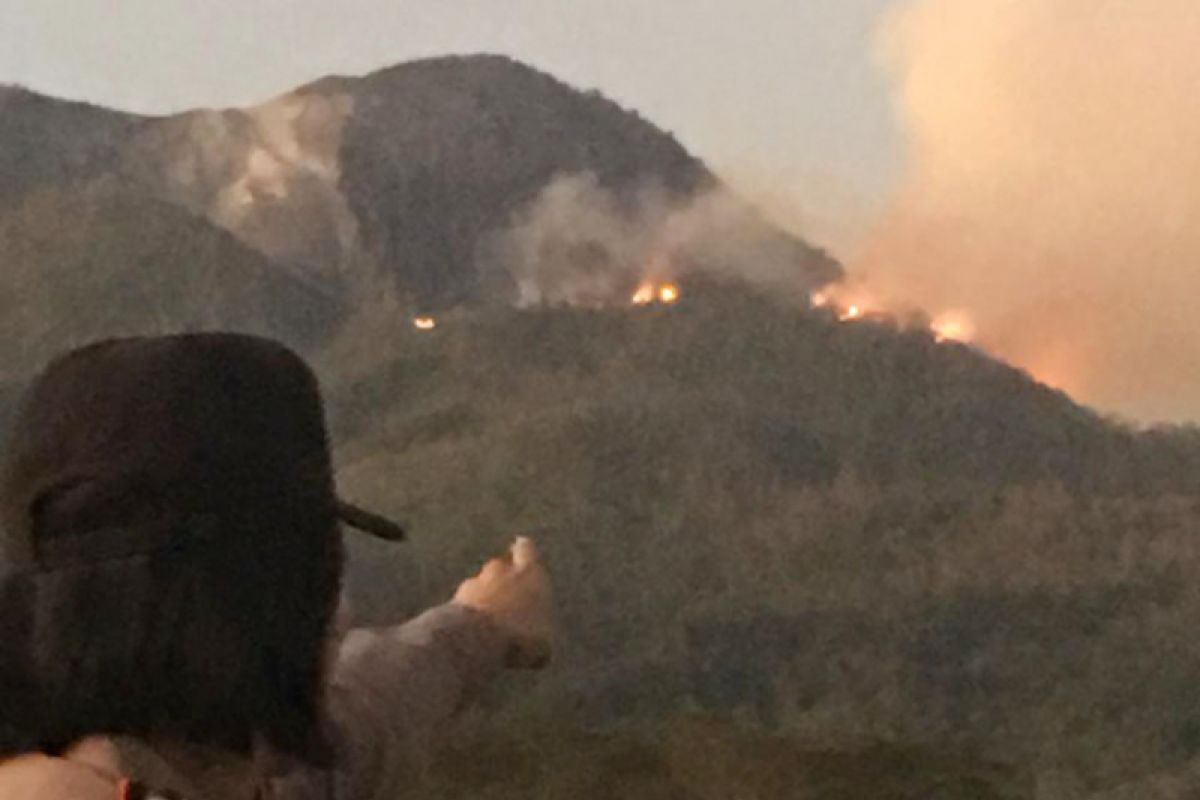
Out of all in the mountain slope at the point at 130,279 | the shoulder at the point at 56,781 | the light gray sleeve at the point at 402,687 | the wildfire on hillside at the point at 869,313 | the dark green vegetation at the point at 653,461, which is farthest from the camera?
the wildfire on hillside at the point at 869,313

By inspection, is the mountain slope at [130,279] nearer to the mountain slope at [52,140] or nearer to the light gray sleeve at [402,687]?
the mountain slope at [52,140]

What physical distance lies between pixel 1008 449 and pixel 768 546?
26cm

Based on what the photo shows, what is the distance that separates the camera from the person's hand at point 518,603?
741 mm

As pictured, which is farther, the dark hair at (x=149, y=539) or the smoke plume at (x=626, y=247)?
the smoke plume at (x=626, y=247)

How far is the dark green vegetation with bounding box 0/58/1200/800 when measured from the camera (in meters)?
1.02

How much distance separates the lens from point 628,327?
1483 millimetres

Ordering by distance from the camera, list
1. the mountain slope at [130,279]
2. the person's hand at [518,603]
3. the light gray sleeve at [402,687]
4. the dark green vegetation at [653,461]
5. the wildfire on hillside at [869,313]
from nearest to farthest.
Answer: the light gray sleeve at [402,687] < the person's hand at [518,603] < the dark green vegetation at [653,461] < the mountain slope at [130,279] < the wildfire on hillside at [869,313]

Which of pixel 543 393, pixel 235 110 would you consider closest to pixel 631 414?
pixel 543 393

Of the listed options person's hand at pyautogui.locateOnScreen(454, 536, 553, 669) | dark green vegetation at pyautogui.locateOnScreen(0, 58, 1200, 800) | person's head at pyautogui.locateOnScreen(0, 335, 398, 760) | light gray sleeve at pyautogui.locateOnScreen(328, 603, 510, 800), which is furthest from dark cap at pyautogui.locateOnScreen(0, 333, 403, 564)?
dark green vegetation at pyautogui.locateOnScreen(0, 58, 1200, 800)

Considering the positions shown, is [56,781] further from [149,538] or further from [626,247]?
[626,247]

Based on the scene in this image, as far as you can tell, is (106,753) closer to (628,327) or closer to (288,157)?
Answer: (628,327)

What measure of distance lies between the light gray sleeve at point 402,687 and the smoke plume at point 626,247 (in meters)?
0.96

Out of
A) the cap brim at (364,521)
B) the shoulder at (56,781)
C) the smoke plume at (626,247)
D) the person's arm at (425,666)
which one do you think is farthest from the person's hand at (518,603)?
the smoke plume at (626,247)

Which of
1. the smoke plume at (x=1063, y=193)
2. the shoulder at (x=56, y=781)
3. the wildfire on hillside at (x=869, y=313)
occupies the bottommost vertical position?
the shoulder at (x=56, y=781)
